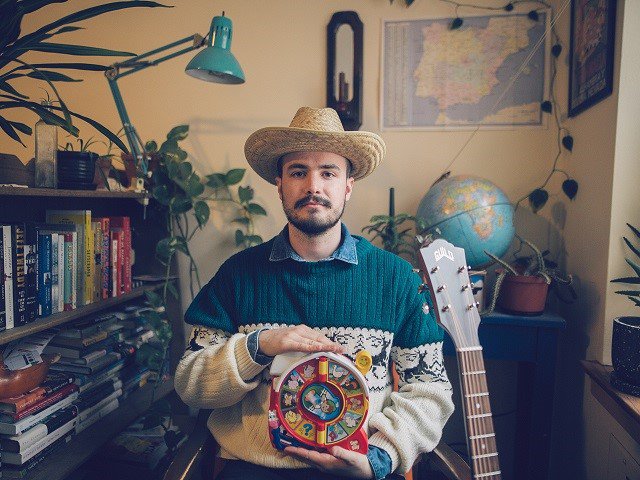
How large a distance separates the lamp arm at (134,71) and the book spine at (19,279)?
55cm

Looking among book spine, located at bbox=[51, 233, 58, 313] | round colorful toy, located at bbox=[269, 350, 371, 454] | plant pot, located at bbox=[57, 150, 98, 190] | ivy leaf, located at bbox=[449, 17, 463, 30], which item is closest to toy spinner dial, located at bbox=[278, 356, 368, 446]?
round colorful toy, located at bbox=[269, 350, 371, 454]

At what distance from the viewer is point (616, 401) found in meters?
1.14

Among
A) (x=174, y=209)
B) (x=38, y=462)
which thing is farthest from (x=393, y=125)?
(x=38, y=462)

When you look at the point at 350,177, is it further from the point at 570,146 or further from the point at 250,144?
the point at 570,146

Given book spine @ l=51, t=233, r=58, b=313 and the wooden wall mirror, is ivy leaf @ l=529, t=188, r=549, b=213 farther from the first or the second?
book spine @ l=51, t=233, r=58, b=313

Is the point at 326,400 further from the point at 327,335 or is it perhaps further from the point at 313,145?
the point at 313,145

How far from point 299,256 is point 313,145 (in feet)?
1.05

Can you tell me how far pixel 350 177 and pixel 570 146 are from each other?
100 cm

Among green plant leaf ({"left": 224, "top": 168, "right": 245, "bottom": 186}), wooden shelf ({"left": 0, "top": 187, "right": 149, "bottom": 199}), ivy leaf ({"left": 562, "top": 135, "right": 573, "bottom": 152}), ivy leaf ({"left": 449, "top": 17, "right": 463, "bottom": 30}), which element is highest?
ivy leaf ({"left": 449, "top": 17, "right": 463, "bottom": 30})

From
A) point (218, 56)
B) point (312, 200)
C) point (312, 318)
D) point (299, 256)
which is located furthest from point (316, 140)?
point (218, 56)

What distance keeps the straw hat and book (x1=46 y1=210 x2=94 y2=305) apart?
69 centimetres

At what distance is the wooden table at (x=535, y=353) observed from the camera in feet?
4.99

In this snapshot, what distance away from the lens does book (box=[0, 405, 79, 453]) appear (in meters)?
1.29

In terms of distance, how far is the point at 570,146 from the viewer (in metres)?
1.80
